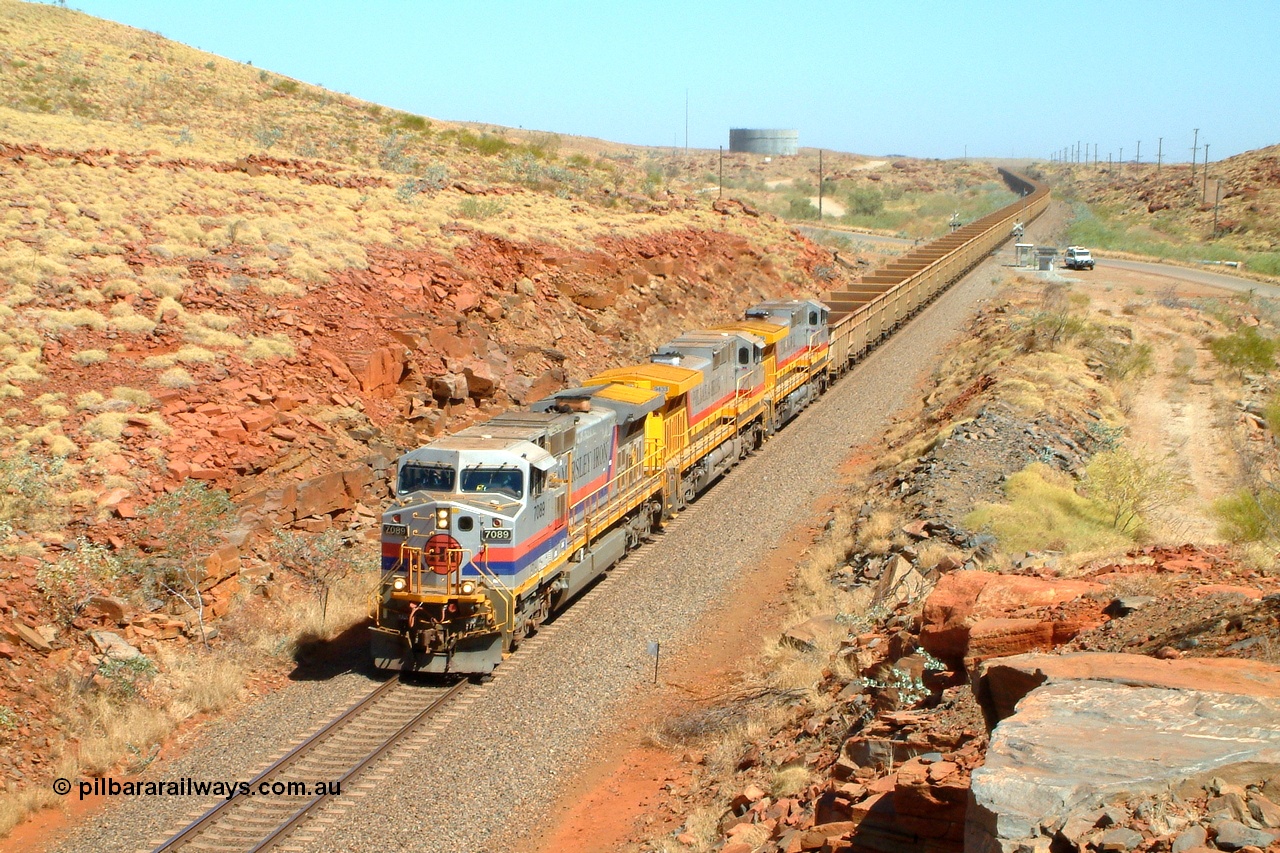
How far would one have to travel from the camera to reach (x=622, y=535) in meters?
21.7

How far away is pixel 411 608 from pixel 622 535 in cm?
612

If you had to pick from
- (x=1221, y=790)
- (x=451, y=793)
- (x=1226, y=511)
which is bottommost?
(x=451, y=793)

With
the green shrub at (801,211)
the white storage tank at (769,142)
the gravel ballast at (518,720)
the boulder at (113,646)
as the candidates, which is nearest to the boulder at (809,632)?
the gravel ballast at (518,720)

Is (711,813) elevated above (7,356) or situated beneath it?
situated beneath

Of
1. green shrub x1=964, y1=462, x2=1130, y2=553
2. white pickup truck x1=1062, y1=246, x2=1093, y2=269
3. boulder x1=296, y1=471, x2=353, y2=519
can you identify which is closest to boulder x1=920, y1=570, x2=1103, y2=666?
green shrub x1=964, y1=462, x2=1130, y2=553

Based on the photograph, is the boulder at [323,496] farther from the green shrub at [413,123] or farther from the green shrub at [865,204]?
the green shrub at [865,204]

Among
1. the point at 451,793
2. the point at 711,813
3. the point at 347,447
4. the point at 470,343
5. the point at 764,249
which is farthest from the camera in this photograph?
the point at 764,249

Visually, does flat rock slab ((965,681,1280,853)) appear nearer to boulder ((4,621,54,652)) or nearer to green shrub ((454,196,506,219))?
boulder ((4,621,54,652))

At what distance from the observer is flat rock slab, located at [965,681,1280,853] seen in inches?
258

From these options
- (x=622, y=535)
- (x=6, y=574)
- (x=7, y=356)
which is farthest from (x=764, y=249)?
(x=6, y=574)

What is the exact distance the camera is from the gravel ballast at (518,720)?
13.0 m

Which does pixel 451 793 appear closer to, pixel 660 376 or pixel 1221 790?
pixel 1221 790

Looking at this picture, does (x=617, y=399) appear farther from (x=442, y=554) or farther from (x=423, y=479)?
(x=442, y=554)

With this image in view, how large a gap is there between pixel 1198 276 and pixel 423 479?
5596 centimetres
